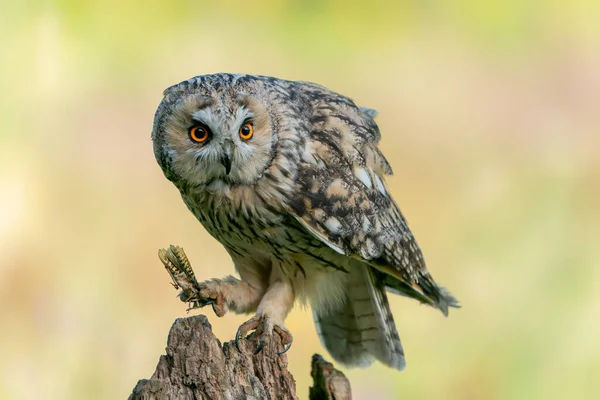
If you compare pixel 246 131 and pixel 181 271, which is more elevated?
pixel 246 131

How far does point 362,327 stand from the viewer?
389 centimetres

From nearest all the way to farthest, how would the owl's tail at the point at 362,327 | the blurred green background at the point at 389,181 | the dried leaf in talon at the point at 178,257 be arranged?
1. the dried leaf in talon at the point at 178,257
2. the owl's tail at the point at 362,327
3. the blurred green background at the point at 389,181

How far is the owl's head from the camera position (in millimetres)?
2951

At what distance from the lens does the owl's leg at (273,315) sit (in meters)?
3.29

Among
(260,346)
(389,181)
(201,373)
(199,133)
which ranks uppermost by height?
(389,181)

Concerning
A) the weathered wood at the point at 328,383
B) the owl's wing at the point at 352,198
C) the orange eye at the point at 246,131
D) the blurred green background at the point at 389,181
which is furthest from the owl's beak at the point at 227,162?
the blurred green background at the point at 389,181

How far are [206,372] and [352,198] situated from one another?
96 cm

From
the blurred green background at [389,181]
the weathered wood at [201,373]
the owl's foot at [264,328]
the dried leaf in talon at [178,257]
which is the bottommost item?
the weathered wood at [201,373]

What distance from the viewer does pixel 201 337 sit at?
2781mm

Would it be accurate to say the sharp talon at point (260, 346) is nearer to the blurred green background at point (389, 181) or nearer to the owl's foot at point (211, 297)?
the owl's foot at point (211, 297)

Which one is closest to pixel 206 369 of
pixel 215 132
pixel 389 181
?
pixel 215 132

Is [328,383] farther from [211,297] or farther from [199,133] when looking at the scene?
[199,133]

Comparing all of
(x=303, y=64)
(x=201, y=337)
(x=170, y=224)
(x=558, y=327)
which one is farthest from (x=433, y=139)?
(x=201, y=337)

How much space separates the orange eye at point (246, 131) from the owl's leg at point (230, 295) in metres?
0.63
